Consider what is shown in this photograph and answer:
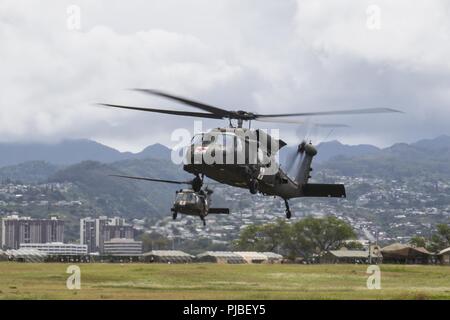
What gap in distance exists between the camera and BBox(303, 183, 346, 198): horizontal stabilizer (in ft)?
200

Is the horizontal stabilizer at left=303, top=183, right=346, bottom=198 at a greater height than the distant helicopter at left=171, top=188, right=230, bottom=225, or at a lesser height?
greater

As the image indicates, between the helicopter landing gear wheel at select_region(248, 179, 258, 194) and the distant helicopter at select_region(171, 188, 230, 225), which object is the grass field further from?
the helicopter landing gear wheel at select_region(248, 179, 258, 194)

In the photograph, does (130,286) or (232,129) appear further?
(130,286)

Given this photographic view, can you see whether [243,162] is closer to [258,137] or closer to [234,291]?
[258,137]

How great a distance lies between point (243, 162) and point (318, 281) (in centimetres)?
3136

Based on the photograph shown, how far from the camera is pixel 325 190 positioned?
6162 centimetres

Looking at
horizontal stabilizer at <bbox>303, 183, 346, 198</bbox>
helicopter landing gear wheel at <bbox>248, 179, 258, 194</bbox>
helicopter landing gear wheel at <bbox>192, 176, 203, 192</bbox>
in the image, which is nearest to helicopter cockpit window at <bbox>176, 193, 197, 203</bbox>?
horizontal stabilizer at <bbox>303, 183, 346, 198</bbox>

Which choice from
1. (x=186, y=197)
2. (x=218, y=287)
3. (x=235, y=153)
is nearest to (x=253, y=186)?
A: (x=235, y=153)

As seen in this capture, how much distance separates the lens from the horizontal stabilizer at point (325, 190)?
61075 millimetres

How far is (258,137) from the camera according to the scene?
53438mm

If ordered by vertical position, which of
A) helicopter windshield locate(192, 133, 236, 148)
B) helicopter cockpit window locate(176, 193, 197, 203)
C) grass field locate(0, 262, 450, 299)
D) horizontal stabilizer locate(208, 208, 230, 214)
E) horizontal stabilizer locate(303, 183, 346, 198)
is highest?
helicopter windshield locate(192, 133, 236, 148)

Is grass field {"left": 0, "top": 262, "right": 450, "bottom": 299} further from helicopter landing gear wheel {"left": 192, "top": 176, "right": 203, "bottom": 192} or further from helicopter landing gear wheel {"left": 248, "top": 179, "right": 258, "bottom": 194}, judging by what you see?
helicopter landing gear wheel {"left": 192, "top": 176, "right": 203, "bottom": 192}

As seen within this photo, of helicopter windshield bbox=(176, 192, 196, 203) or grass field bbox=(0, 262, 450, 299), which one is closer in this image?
grass field bbox=(0, 262, 450, 299)
